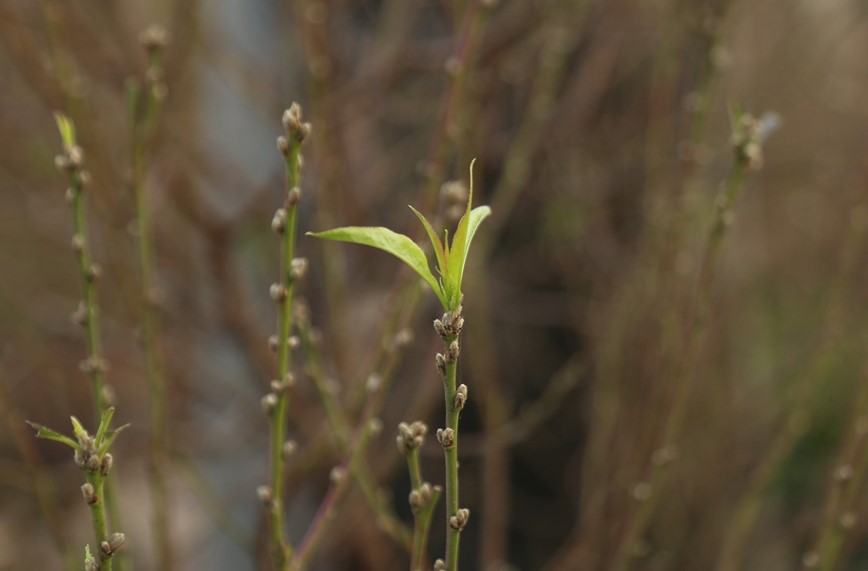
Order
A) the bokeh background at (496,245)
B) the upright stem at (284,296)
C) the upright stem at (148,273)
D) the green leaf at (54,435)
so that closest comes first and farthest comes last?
the green leaf at (54,435) < the upright stem at (284,296) < the upright stem at (148,273) < the bokeh background at (496,245)

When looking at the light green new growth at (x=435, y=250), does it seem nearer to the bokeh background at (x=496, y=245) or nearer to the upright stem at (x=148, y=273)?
the upright stem at (x=148, y=273)

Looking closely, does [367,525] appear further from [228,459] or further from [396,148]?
[396,148]

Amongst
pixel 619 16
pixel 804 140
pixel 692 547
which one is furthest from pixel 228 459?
pixel 804 140

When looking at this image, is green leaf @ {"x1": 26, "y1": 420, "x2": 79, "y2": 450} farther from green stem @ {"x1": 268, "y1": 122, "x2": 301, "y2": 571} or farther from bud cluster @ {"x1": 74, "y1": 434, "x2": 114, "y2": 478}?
green stem @ {"x1": 268, "y1": 122, "x2": 301, "y2": 571}

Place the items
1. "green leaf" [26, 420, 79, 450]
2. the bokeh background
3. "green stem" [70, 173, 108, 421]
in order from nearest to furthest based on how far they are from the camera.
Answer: "green leaf" [26, 420, 79, 450], "green stem" [70, 173, 108, 421], the bokeh background

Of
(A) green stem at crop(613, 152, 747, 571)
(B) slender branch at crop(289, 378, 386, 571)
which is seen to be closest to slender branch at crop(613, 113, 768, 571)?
(A) green stem at crop(613, 152, 747, 571)

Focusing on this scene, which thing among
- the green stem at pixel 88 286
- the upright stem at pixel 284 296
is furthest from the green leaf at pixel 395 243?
the green stem at pixel 88 286

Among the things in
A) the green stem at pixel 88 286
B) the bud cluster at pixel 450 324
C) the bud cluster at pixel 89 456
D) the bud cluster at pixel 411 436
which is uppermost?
the green stem at pixel 88 286

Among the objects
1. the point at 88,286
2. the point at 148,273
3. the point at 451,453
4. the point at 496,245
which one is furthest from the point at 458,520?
the point at 496,245
